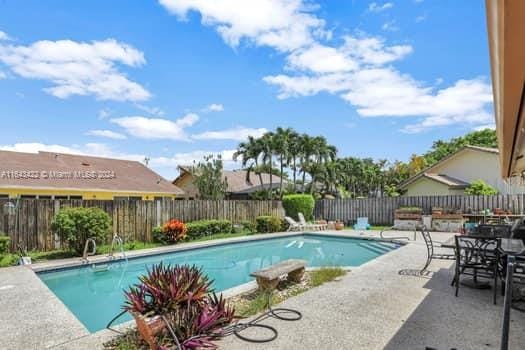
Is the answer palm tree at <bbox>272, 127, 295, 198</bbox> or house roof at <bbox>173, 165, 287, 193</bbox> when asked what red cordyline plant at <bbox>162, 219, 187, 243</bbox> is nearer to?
palm tree at <bbox>272, 127, 295, 198</bbox>

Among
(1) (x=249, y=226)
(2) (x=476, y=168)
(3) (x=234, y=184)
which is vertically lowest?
(1) (x=249, y=226)

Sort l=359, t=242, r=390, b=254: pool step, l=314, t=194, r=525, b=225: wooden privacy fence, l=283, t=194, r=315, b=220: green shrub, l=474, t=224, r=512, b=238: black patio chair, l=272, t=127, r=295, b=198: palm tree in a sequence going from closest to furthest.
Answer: l=474, t=224, r=512, b=238: black patio chair
l=359, t=242, r=390, b=254: pool step
l=314, t=194, r=525, b=225: wooden privacy fence
l=283, t=194, r=315, b=220: green shrub
l=272, t=127, r=295, b=198: palm tree

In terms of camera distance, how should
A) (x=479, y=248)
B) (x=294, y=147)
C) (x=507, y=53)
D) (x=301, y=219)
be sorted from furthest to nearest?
(x=294, y=147) < (x=301, y=219) < (x=479, y=248) < (x=507, y=53)

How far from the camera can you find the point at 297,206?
1861 centimetres

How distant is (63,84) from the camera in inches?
557

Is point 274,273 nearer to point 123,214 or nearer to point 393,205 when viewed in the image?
point 123,214

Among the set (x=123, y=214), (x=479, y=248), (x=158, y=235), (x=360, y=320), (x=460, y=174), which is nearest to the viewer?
(x=360, y=320)

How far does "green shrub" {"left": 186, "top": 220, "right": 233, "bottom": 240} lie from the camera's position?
13.1 m

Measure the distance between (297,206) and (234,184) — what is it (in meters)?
12.2

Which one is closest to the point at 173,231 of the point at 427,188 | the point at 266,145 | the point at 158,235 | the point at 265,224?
the point at 158,235

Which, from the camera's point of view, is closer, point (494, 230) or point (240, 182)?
point (494, 230)

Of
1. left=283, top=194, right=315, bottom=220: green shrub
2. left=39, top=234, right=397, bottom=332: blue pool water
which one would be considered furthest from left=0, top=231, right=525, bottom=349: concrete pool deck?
left=283, top=194, right=315, bottom=220: green shrub

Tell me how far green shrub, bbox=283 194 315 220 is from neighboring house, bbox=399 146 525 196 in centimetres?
827

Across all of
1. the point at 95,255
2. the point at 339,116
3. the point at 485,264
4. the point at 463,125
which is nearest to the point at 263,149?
the point at 339,116
